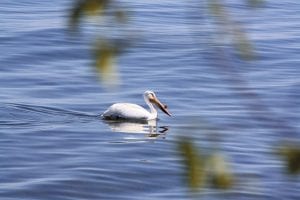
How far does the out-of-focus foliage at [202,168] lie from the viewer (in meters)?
3.29

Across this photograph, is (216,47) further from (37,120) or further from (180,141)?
(37,120)

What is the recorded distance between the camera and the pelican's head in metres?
18.3

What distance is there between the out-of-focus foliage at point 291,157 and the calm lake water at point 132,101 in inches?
2.0

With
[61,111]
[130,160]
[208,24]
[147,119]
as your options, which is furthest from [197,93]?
[208,24]

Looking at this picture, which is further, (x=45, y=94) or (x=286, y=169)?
(x=45, y=94)

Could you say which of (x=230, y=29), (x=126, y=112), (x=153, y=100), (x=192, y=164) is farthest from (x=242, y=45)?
(x=153, y=100)

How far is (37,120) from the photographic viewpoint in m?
17.2

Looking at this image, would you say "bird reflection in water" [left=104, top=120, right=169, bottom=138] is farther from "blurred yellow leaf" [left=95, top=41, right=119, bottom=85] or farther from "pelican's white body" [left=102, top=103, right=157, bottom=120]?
"blurred yellow leaf" [left=95, top=41, right=119, bottom=85]

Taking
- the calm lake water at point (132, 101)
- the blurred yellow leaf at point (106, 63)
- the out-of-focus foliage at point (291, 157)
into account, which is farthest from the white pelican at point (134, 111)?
the blurred yellow leaf at point (106, 63)

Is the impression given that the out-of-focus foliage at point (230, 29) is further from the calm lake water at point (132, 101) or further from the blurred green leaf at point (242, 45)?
the calm lake water at point (132, 101)

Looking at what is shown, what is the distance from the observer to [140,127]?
1830 centimetres

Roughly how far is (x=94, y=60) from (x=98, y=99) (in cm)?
1624

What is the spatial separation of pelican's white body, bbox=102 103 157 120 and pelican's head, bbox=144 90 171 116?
0.18 m

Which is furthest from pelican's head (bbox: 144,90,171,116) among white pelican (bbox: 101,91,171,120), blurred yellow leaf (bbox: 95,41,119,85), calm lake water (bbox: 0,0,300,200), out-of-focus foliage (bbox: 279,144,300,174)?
blurred yellow leaf (bbox: 95,41,119,85)
